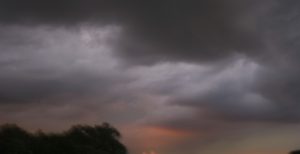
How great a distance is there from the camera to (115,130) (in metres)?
132

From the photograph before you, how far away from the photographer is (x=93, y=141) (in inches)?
5022

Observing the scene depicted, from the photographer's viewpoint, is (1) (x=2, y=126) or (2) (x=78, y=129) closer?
(1) (x=2, y=126)

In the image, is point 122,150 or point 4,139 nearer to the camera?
point 4,139

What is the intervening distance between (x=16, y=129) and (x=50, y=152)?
8911 millimetres

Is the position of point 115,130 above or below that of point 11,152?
above

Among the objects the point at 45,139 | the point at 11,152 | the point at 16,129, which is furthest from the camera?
the point at 45,139

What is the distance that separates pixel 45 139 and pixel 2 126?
491 inches

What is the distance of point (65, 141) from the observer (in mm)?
124375

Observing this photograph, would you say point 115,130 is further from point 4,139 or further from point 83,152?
point 4,139

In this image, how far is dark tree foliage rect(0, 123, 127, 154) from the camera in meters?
112

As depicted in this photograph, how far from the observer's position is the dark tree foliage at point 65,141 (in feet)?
366

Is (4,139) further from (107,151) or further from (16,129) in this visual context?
(107,151)

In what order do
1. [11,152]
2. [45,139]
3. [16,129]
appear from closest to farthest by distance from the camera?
[11,152] → [16,129] → [45,139]

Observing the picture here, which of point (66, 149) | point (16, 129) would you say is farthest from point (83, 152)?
point (16, 129)
